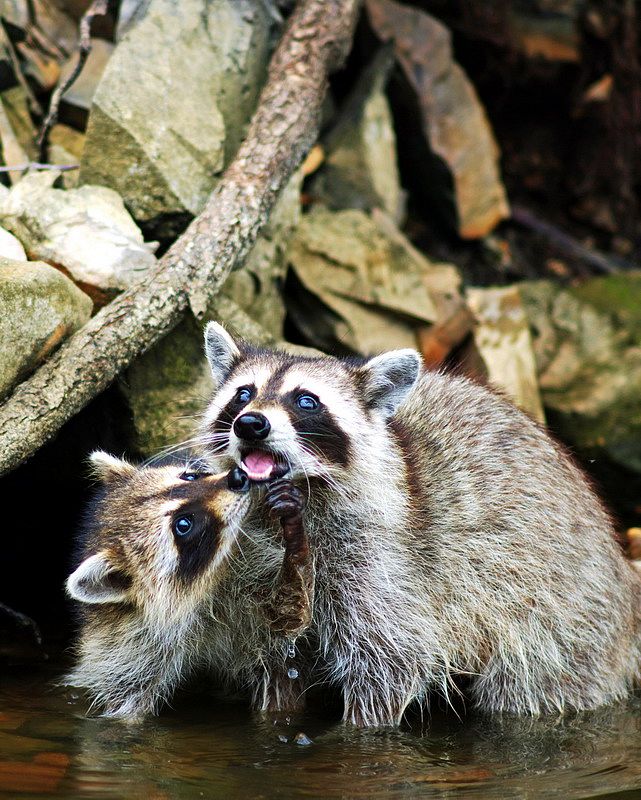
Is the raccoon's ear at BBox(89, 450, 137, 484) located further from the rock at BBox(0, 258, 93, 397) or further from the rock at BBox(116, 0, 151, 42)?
the rock at BBox(116, 0, 151, 42)

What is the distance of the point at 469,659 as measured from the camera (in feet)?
14.8

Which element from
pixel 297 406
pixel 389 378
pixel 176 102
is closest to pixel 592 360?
pixel 389 378

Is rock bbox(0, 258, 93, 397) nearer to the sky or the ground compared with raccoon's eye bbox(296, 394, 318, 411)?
nearer to the sky

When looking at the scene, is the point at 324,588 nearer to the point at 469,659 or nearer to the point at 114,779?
the point at 469,659

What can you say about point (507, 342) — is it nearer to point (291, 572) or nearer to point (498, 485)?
point (498, 485)

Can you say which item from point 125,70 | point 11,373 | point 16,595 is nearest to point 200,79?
point 125,70

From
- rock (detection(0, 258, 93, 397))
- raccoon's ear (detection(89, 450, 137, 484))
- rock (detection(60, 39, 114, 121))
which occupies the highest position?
rock (detection(60, 39, 114, 121))

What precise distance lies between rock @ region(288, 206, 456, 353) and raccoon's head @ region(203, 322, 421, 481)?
182 cm

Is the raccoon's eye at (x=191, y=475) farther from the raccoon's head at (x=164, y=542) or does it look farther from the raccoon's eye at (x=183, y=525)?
the raccoon's eye at (x=183, y=525)

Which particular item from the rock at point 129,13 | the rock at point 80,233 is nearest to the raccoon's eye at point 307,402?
the rock at point 80,233

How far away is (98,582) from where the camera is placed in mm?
4180

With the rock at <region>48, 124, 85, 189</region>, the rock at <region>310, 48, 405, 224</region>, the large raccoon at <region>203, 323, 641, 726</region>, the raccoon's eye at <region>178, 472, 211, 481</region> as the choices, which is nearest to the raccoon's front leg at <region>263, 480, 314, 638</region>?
the large raccoon at <region>203, 323, 641, 726</region>

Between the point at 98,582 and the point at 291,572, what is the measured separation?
31.0 inches

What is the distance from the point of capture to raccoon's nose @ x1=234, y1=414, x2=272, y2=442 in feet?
12.6
